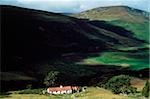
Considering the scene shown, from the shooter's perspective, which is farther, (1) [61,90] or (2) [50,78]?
(2) [50,78]

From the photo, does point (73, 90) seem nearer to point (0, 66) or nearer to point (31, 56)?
point (0, 66)

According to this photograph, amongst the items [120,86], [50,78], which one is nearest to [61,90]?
[120,86]

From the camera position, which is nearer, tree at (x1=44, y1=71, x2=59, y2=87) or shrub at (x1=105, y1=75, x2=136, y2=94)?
shrub at (x1=105, y1=75, x2=136, y2=94)

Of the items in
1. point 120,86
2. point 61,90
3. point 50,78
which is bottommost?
point 61,90

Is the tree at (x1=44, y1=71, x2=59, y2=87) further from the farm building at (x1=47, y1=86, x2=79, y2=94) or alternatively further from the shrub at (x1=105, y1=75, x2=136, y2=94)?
the shrub at (x1=105, y1=75, x2=136, y2=94)

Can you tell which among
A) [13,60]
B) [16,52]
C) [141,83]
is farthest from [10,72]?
[141,83]

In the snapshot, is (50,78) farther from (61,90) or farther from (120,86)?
(120,86)

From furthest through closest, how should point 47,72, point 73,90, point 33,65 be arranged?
point 33,65, point 47,72, point 73,90

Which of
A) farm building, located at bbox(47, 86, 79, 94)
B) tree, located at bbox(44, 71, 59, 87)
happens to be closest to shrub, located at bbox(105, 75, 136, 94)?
farm building, located at bbox(47, 86, 79, 94)

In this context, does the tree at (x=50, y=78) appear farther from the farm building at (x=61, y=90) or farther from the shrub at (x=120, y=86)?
the shrub at (x=120, y=86)
